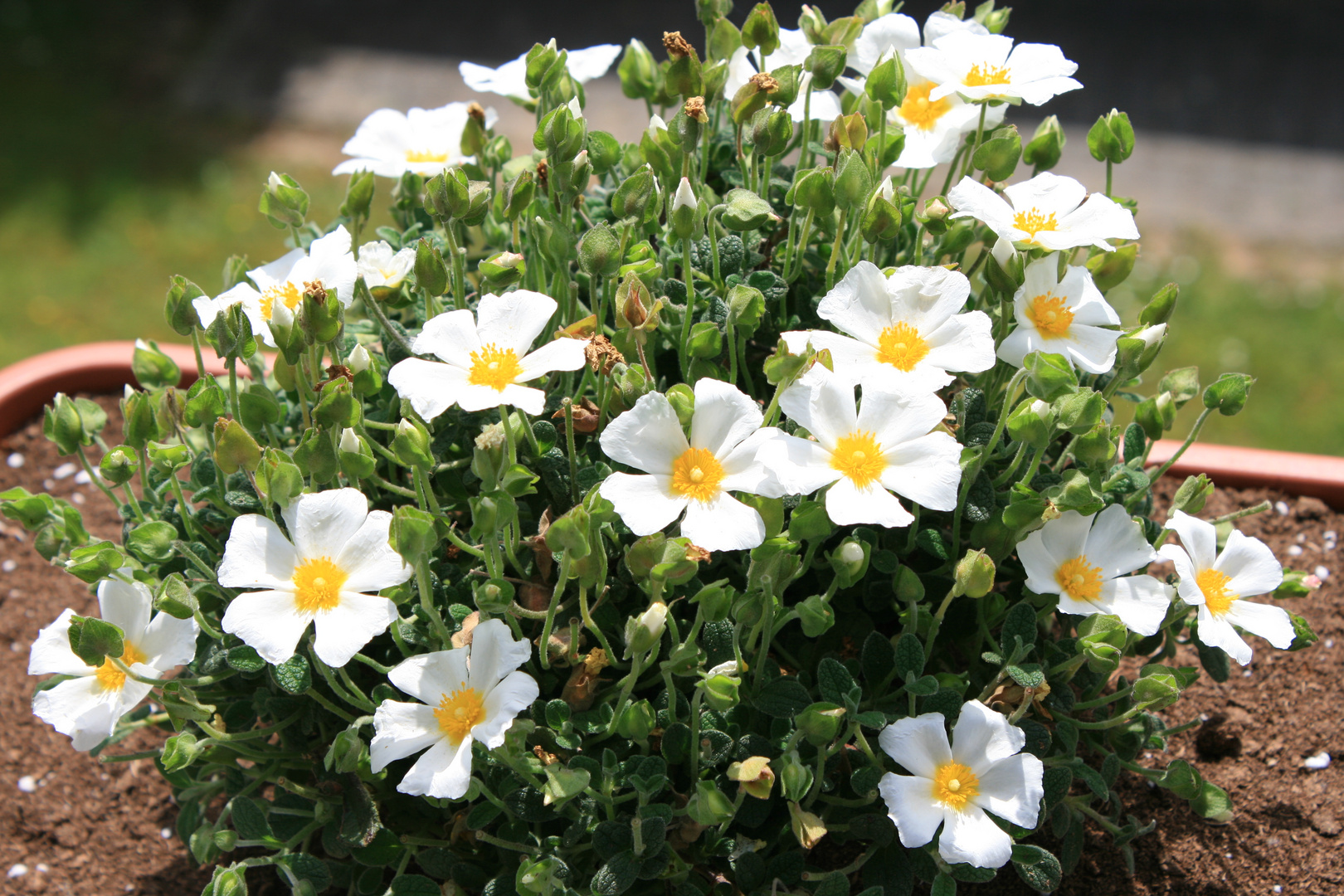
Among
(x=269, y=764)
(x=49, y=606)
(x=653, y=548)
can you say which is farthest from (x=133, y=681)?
(x=49, y=606)

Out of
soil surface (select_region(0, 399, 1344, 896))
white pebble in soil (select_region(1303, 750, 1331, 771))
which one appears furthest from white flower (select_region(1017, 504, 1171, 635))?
white pebble in soil (select_region(1303, 750, 1331, 771))

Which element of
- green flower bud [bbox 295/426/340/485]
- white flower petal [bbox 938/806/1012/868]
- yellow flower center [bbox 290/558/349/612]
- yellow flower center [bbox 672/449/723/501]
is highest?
green flower bud [bbox 295/426/340/485]

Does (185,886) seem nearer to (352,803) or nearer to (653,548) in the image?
(352,803)

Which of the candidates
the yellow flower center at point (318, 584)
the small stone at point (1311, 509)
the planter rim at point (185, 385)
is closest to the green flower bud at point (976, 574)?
the yellow flower center at point (318, 584)

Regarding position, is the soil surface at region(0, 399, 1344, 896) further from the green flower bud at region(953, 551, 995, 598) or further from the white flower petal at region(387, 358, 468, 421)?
the white flower petal at region(387, 358, 468, 421)

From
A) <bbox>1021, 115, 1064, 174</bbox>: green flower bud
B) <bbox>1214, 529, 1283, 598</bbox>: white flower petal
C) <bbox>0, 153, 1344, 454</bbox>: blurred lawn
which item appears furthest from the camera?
<bbox>0, 153, 1344, 454</bbox>: blurred lawn
